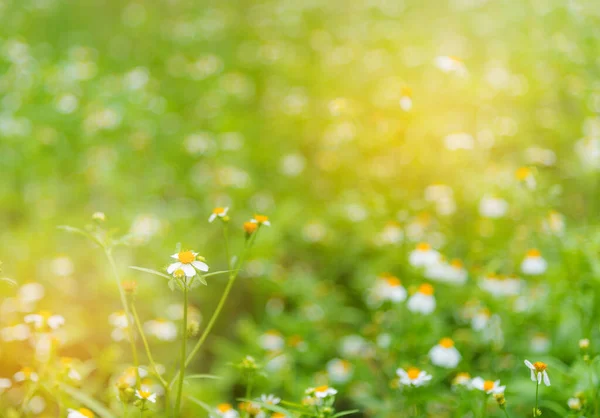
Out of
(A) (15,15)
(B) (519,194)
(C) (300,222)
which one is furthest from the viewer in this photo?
(A) (15,15)

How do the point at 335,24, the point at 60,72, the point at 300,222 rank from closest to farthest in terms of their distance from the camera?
the point at 300,222 < the point at 60,72 < the point at 335,24

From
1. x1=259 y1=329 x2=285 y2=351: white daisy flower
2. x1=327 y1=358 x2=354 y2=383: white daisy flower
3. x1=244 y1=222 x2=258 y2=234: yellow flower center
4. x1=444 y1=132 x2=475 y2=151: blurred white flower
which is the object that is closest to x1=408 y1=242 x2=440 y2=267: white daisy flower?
x1=327 y1=358 x2=354 y2=383: white daisy flower

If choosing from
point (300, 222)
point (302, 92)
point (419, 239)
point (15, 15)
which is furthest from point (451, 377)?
point (15, 15)

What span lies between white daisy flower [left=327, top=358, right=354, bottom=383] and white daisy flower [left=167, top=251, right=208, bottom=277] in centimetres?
98

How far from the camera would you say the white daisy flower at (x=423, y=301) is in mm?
1849

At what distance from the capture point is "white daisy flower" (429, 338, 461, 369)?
1646 mm

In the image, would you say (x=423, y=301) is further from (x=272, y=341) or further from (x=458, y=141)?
(x=458, y=141)

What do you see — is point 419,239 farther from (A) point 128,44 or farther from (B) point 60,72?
(A) point 128,44

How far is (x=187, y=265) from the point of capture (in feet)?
3.57

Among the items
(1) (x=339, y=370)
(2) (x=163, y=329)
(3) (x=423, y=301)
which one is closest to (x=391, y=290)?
(3) (x=423, y=301)

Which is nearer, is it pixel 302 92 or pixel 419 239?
pixel 419 239

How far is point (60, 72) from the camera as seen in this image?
11.7 ft

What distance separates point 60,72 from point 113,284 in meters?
1.84

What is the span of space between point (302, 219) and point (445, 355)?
1207mm
